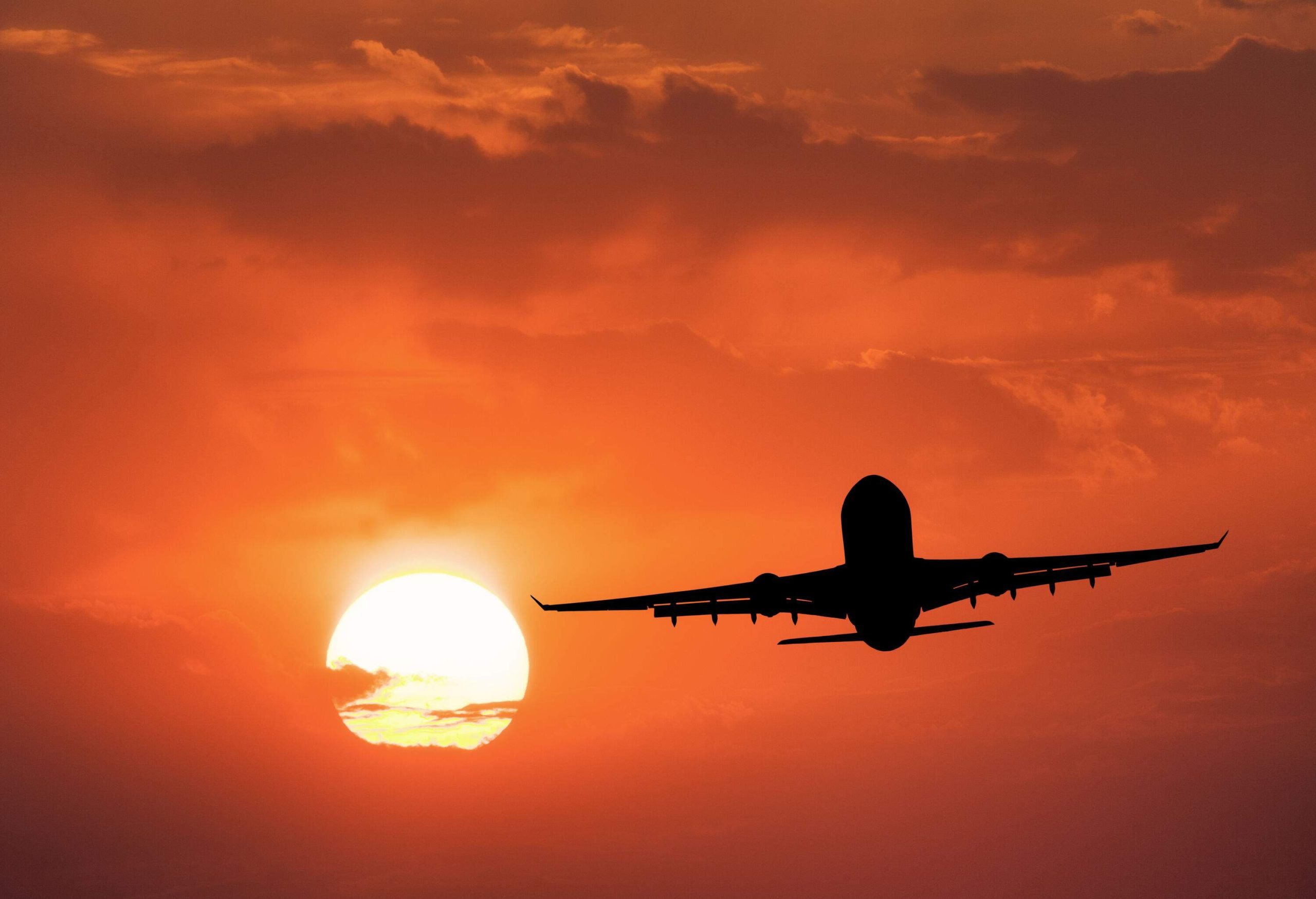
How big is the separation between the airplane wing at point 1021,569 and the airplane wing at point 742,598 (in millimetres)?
5809

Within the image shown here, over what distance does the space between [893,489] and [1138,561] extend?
13.8 m

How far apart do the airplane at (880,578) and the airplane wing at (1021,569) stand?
0.19 feet

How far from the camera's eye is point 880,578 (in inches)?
2680

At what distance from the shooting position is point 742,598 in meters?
68.4

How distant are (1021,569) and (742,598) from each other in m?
15.5

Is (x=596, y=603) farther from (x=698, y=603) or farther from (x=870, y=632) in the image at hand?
(x=870, y=632)

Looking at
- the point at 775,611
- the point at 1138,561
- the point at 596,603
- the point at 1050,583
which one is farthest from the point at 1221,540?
the point at 596,603

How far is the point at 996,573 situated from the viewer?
2650 inches

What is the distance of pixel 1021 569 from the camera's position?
222 feet

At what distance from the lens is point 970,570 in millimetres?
68625

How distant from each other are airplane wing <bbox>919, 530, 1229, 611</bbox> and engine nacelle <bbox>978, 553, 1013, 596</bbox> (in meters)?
0.03

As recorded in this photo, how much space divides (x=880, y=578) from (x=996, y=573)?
20.8 feet

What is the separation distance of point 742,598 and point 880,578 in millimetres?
7717

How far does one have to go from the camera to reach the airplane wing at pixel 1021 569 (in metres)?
66.6
